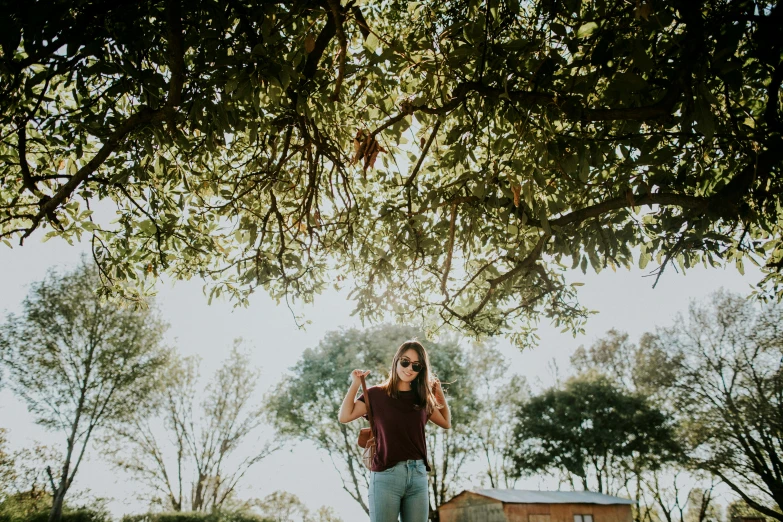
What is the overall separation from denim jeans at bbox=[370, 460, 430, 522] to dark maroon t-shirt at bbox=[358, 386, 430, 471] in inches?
2.4

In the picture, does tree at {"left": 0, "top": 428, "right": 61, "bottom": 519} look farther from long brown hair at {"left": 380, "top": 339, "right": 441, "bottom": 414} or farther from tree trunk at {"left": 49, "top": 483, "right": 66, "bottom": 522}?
long brown hair at {"left": 380, "top": 339, "right": 441, "bottom": 414}

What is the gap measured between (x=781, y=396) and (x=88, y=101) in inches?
983

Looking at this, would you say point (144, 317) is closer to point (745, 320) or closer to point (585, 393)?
point (585, 393)

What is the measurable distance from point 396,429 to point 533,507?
58.7ft

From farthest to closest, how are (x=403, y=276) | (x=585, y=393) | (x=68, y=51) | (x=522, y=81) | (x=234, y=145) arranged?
Answer: (x=585, y=393)
(x=403, y=276)
(x=234, y=145)
(x=522, y=81)
(x=68, y=51)

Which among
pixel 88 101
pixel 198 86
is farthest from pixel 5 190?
pixel 198 86

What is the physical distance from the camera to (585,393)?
→ 79.5 ft

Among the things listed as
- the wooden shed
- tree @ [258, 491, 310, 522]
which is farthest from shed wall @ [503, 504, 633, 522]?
tree @ [258, 491, 310, 522]

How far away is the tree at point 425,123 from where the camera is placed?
103 inches

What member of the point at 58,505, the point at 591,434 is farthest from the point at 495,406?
the point at 58,505

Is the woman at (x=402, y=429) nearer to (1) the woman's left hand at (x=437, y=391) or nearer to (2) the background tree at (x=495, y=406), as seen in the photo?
(1) the woman's left hand at (x=437, y=391)

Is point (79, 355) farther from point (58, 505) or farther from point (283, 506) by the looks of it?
point (283, 506)

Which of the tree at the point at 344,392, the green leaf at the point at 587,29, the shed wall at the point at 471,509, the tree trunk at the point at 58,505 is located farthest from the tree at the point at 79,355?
the green leaf at the point at 587,29

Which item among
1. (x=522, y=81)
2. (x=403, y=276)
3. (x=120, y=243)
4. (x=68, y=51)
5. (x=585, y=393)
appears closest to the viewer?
(x=68, y=51)
